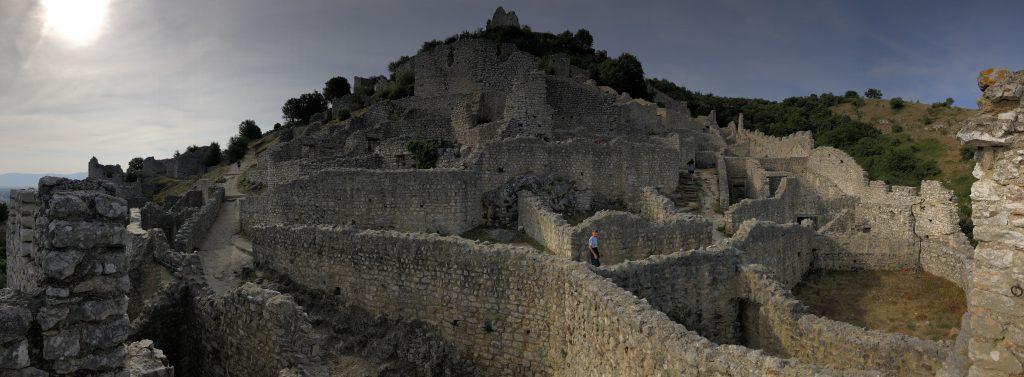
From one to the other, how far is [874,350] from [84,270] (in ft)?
28.0

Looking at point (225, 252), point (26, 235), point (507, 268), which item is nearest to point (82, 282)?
point (26, 235)

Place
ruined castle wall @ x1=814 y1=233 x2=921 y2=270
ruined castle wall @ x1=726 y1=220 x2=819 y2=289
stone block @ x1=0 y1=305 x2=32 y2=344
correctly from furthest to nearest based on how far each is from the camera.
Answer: ruined castle wall @ x1=814 y1=233 x2=921 y2=270 < ruined castle wall @ x1=726 y1=220 x2=819 y2=289 < stone block @ x1=0 y1=305 x2=32 y2=344

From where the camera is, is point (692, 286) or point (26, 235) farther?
point (692, 286)

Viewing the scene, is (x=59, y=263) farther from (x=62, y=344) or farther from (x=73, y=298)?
(x=62, y=344)

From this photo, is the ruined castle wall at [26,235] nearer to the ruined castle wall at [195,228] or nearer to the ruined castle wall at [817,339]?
the ruined castle wall at [817,339]

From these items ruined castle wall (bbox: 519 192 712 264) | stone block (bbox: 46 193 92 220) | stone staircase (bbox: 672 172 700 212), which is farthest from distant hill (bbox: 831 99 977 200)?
stone block (bbox: 46 193 92 220)

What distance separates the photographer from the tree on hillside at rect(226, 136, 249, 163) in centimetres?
4975

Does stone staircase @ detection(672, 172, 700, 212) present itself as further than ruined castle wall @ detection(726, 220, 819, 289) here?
Yes

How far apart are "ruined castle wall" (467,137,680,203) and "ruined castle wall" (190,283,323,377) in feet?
39.1

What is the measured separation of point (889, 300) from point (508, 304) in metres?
9.90

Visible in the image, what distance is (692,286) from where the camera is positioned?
9.14 metres

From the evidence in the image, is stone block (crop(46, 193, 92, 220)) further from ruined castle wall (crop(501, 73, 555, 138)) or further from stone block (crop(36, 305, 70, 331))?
ruined castle wall (crop(501, 73, 555, 138))

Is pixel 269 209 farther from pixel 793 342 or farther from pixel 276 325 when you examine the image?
pixel 793 342

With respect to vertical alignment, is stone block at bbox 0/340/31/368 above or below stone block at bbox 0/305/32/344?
below
